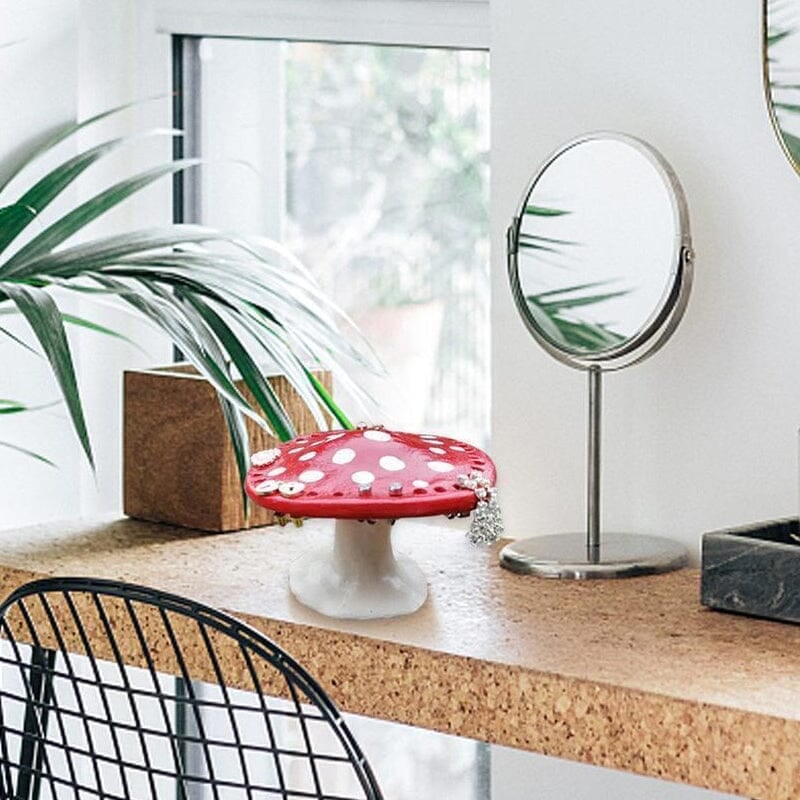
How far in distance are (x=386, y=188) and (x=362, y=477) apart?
2.70 feet

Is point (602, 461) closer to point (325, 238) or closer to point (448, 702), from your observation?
point (448, 702)

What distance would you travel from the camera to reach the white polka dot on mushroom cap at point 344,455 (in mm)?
1497

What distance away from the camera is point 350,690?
1428mm

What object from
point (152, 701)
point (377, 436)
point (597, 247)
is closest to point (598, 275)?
point (597, 247)

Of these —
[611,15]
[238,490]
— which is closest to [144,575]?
[238,490]

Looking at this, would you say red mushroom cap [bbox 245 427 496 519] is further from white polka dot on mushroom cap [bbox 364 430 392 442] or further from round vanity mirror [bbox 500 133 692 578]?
round vanity mirror [bbox 500 133 692 578]

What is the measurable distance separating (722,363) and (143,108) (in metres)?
1.08

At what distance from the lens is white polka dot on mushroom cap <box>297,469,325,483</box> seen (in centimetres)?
148

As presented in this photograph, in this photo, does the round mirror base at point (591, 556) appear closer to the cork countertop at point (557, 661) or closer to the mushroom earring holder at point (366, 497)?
the cork countertop at point (557, 661)

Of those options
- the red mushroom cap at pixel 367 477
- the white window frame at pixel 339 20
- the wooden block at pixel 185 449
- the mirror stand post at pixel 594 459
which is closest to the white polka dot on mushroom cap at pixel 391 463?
the red mushroom cap at pixel 367 477

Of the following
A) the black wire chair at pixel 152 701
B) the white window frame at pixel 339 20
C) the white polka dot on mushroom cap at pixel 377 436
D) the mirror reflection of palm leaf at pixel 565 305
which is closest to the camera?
the black wire chair at pixel 152 701

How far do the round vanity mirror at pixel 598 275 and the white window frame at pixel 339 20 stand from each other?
0.47 m

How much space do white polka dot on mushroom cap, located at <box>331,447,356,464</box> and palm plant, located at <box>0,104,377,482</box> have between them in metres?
0.16

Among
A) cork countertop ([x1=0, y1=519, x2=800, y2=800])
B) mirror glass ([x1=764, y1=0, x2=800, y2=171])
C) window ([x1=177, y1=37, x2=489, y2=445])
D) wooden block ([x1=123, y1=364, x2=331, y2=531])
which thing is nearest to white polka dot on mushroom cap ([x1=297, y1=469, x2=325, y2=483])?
cork countertop ([x1=0, y1=519, x2=800, y2=800])
